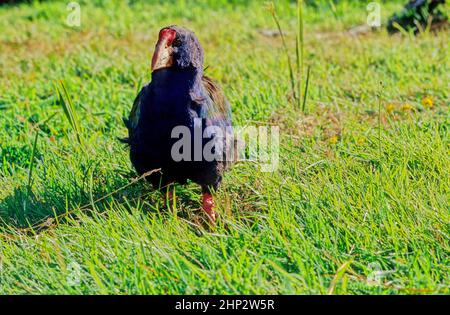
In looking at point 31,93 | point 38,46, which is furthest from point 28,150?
point 38,46

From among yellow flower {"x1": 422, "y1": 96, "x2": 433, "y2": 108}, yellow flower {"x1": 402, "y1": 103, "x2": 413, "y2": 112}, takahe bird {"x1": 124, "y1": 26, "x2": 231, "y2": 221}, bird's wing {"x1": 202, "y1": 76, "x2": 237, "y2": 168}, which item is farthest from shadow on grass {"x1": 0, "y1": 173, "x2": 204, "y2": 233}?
yellow flower {"x1": 422, "y1": 96, "x2": 433, "y2": 108}

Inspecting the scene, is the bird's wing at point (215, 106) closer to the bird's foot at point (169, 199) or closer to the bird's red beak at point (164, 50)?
the bird's red beak at point (164, 50)

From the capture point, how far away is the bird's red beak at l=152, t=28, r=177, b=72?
3.86m

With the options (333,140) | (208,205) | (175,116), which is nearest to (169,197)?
(208,205)

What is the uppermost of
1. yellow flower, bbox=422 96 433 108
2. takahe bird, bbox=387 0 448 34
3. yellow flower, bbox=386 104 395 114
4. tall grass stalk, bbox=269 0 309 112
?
takahe bird, bbox=387 0 448 34

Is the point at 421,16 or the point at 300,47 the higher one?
the point at 421,16

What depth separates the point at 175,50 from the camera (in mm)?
3928

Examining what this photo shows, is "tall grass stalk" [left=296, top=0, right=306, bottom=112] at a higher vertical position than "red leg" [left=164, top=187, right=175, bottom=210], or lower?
higher

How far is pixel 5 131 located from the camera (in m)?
5.53

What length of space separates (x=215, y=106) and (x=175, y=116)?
0.37 m

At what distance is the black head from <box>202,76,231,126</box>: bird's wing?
23 centimetres

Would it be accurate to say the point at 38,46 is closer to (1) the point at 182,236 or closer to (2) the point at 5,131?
(2) the point at 5,131

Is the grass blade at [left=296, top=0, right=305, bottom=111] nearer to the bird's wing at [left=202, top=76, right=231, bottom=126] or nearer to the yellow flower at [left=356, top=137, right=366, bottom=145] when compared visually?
the yellow flower at [left=356, top=137, right=366, bottom=145]

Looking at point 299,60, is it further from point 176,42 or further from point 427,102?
point 176,42
